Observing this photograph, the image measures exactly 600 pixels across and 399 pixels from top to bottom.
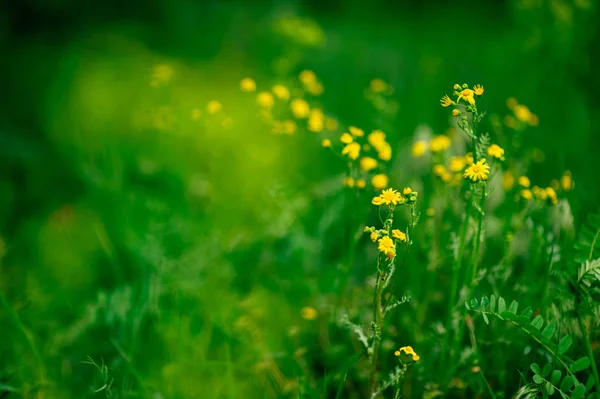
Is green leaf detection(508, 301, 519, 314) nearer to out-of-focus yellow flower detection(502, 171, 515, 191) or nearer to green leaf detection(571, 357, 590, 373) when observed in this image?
green leaf detection(571, 357, 590, 373)

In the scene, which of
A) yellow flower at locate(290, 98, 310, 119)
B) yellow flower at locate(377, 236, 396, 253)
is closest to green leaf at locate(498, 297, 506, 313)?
yellow flower at locate(377, 236, 396, 253)

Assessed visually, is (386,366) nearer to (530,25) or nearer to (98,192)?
(98,192)

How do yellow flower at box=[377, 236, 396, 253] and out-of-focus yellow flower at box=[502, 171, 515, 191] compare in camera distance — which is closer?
yellow flower at box=[377, 236, 396, 253]

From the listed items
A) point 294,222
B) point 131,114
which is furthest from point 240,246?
point 131,114

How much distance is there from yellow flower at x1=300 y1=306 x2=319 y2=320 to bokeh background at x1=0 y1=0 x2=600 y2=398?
4 centimetres

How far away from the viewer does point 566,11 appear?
236cm

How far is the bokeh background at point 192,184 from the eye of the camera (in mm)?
1643

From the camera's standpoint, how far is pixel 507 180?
76.4 inches

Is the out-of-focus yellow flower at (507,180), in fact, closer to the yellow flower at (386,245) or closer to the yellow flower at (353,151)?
the yellow flower at (353,151)

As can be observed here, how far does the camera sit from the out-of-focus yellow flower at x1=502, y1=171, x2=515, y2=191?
1899 mm

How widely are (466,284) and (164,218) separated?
4.30 ft

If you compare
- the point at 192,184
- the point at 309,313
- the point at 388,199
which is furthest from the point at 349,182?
the point at 192,184

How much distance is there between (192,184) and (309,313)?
966 millimetres

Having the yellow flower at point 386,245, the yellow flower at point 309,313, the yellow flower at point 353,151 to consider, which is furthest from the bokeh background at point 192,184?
the yellow flower at point 386,245
